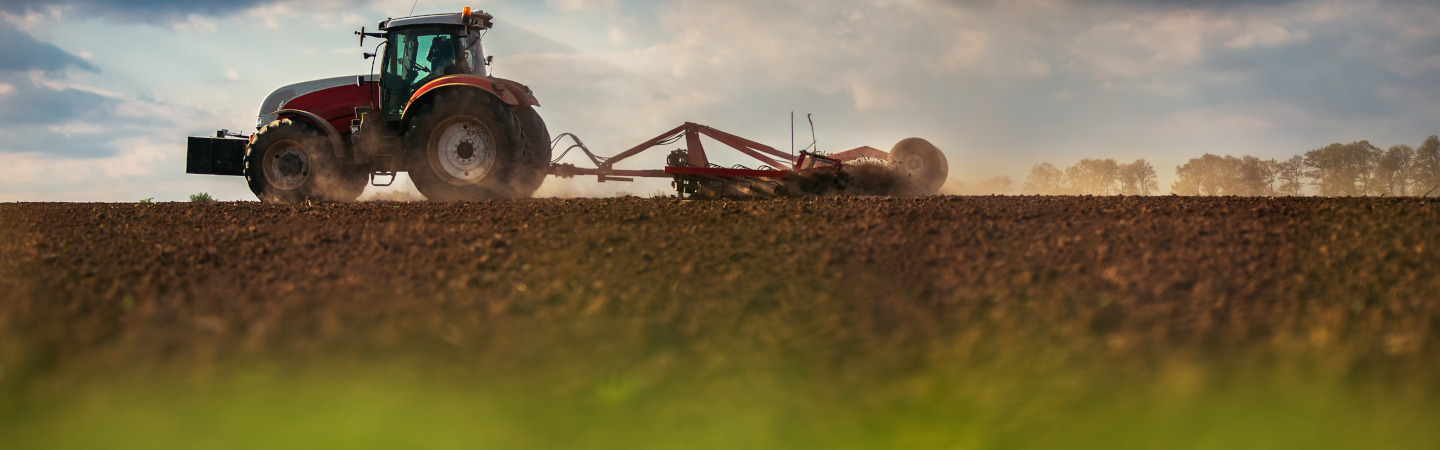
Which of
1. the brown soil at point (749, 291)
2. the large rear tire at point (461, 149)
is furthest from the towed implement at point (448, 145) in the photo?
the brown soil at point (749, 291)

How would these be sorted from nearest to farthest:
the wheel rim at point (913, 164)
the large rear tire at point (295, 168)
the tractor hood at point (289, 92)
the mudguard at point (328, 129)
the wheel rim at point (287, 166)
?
the wheel rim at point (913, 164) → the mudguard at point (328, 129) → the large rear tire at point (295, 168) → the wheel rim at point (287, 166) → the tractor hood at point (289, 92)

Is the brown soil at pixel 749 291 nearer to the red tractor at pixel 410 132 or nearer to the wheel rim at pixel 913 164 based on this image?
the red tractor at pixel 410 132

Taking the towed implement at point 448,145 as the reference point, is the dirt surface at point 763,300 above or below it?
below

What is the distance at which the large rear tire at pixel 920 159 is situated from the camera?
10.1 meters

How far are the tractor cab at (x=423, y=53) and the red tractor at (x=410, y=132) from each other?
0.01 metres

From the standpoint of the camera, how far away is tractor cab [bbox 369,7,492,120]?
9.97 m

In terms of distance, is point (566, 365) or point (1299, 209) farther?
point (1299, 209)

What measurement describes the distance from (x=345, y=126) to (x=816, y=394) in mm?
9477

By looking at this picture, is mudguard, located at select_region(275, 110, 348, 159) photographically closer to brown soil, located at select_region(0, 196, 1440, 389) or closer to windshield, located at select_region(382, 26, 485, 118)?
windshield, located at select_region(382, 26, 485, 118)

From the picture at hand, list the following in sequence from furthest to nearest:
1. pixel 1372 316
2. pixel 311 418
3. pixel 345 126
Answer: pixel 345 126 → pixel 1372 316 → pixel 311 418

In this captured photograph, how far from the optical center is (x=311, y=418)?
2.38 meters

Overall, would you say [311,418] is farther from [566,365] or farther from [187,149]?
[187,149]

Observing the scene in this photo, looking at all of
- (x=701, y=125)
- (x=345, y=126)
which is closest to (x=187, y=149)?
(x=345, y=126)

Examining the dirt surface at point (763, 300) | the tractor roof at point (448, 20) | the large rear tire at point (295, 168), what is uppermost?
the tractor roof at point (448, 20)
